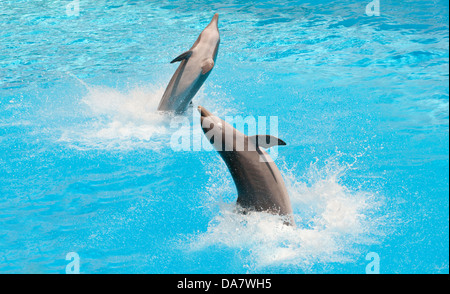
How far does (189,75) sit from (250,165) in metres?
3.10

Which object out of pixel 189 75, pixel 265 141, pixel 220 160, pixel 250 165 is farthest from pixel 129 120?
pixel 265 141

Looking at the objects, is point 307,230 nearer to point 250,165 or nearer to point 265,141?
point 250,165

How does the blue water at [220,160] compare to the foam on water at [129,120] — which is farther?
the foam on water at [129,120]

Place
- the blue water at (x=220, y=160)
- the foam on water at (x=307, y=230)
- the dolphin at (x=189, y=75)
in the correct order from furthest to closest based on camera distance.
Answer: the dolphin at (x=189, y=75)
the blue water at (x=220, y=160)
the foam on water at (x=307, y=230)

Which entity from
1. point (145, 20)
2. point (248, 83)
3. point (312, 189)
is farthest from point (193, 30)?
point (312, 189)

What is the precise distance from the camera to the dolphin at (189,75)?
7.27m

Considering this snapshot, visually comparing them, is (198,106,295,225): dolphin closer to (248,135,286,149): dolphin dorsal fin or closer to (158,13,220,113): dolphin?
(248,135,286,149): dolphin dorsal fin

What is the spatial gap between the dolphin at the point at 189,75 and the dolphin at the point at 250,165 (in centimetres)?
272

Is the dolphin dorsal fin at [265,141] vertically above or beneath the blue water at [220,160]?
above

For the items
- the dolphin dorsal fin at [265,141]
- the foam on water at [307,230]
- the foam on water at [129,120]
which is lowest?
the foam on water at [307,230]

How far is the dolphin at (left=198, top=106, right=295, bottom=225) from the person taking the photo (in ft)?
14.9

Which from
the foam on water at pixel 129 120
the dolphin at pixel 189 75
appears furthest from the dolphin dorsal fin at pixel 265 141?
the dolphin at pixel 189 75

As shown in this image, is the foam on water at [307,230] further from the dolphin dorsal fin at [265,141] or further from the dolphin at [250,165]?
the dolphin dorsal fin at [265,141]

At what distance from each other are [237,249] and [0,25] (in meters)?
11.3
